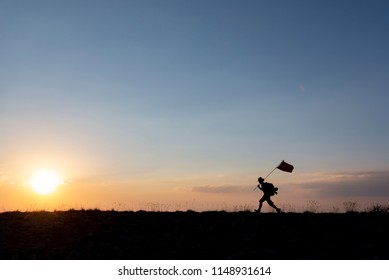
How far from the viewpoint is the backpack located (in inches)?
984

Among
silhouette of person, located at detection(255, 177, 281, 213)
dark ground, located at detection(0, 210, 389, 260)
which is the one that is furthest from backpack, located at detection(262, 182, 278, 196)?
dark ground, located at detection(0, 210, 389, 260)

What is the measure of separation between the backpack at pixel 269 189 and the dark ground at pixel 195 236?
287cm

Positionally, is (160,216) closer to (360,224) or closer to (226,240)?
(226,240)

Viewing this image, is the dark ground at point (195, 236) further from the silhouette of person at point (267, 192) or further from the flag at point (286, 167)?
the flag at point (286, 167)

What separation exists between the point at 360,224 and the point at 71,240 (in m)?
11.0

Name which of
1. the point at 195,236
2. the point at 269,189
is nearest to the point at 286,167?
the point at 269,189

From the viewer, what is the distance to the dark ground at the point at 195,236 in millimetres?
17281

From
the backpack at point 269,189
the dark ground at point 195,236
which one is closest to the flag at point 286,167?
the backpack at point 269,189

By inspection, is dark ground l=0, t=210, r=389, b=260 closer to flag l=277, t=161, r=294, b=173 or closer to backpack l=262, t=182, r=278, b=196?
backpack l=262, t=182, r=278, b=196

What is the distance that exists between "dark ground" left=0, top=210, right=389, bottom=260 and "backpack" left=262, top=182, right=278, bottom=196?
2.87 metres

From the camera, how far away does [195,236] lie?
62.6ft

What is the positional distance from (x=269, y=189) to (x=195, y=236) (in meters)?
7.03

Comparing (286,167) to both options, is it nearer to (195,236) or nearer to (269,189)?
(269,189)
